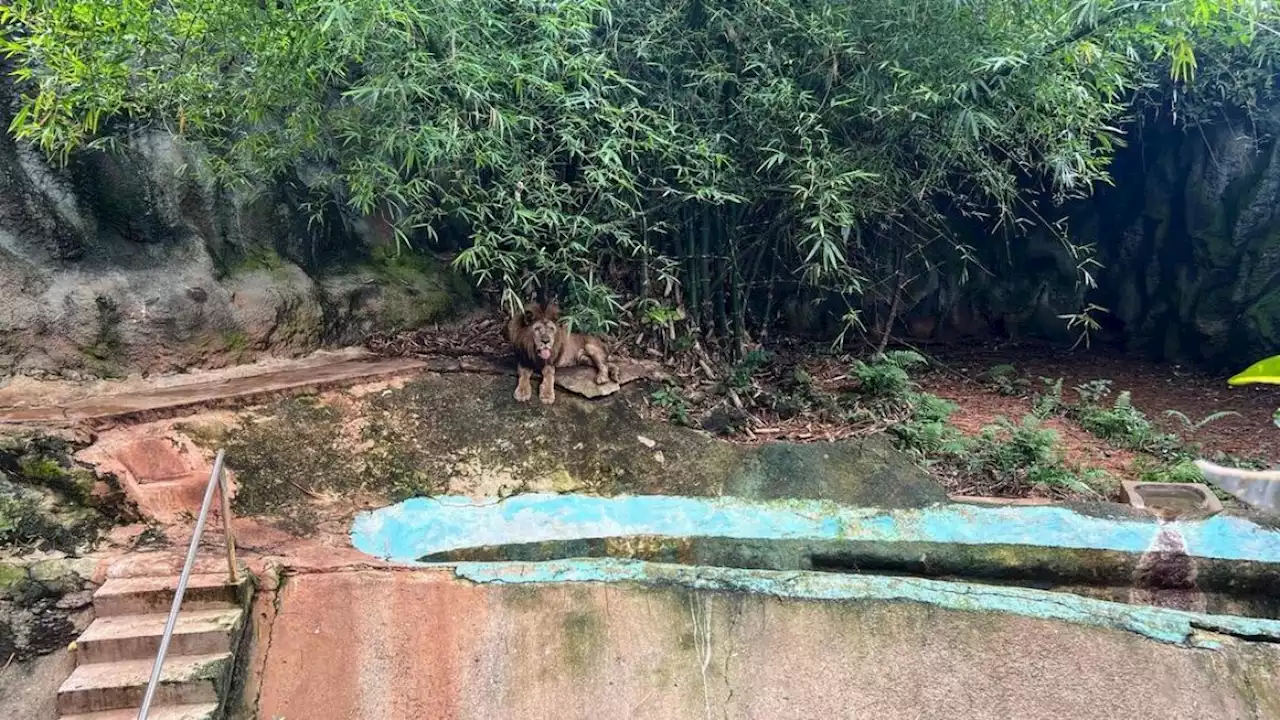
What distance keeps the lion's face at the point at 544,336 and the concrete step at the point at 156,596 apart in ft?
6.54

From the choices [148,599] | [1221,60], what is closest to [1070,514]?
[148,599]

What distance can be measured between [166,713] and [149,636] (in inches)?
10.2

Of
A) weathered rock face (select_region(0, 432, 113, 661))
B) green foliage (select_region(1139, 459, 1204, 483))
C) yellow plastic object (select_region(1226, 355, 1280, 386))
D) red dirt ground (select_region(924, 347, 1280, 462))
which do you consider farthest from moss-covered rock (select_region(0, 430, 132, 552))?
green foliage (select_region(1139, 459, 1204, 483))

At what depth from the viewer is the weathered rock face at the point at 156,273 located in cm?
403

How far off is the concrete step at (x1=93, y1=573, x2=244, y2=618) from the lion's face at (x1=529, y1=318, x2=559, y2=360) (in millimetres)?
1992

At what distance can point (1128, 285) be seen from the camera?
6.95 m

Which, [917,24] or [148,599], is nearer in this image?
[148,599]

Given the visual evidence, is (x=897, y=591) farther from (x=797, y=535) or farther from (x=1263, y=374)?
(x=1263, y=374)

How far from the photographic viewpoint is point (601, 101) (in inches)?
150

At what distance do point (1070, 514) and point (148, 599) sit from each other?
3.79 meters

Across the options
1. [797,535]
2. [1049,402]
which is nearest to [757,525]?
[797,535]

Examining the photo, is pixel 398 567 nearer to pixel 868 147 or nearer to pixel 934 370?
pixel 868 147

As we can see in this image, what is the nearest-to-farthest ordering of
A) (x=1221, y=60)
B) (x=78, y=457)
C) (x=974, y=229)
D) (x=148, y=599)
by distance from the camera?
(x=148, y=599)
(x=78, y=457)
(x=1221, y=60)
(x=974, y=229)

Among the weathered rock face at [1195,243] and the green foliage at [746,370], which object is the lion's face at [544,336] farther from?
the weathered rock face at [1195,243]
